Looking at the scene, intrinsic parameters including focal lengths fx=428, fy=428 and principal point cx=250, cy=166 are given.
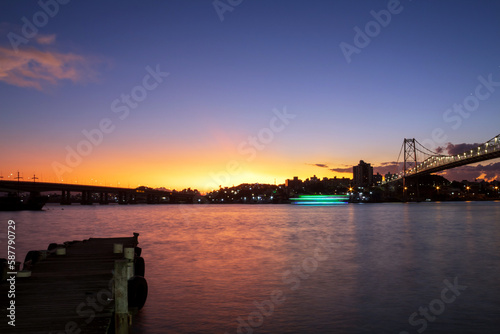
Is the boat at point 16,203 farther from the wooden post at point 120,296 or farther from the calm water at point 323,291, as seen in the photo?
the wooden post at point 120,296

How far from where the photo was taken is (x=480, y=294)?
1672cm

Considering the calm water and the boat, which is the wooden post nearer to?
the calm water

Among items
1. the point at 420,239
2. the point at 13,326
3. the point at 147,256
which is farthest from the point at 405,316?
the point at 420,239

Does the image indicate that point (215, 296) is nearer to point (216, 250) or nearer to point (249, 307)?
point (249, 307)

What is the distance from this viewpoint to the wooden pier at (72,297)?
8516 millimetres

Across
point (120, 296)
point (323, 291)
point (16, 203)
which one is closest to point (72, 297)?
point (120, 296)

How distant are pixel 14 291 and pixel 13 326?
123 inches

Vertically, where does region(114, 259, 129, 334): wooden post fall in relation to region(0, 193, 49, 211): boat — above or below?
below

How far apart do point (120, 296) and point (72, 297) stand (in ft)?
4.94

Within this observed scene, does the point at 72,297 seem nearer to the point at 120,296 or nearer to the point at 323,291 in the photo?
the point at 120,296

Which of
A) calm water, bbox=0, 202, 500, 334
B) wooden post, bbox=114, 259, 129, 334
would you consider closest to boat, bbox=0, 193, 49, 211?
calm water, bbox=0, 202, 500, 334

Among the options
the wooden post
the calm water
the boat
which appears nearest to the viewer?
the wooden post

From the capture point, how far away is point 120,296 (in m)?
10.0

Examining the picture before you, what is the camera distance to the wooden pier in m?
8.52
